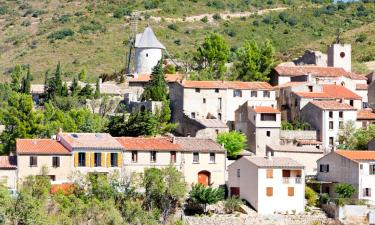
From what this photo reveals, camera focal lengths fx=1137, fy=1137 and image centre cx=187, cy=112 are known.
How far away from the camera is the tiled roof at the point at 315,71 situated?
8625cm

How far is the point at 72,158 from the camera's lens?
2650 inches

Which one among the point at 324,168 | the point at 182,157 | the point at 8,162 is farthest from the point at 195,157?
the point at 8,162

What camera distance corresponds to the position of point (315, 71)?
285 ft

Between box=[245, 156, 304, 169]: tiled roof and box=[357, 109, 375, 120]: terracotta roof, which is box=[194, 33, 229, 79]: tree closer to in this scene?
box=[357, 109, 375, 120]: terracotta roof

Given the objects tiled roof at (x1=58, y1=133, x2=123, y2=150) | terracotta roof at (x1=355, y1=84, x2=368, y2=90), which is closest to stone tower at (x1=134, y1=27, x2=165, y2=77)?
terracotta roof at (x1=355, y1=84, x2=368, y2=90)

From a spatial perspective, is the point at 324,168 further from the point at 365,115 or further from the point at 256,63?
the point at 256,63

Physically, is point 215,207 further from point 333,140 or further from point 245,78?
point 245,78

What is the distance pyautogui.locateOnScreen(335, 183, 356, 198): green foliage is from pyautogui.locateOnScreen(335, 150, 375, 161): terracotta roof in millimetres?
1770

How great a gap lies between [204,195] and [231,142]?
28.2 ft

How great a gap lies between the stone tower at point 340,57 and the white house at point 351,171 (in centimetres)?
2077

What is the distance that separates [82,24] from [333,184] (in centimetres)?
7490

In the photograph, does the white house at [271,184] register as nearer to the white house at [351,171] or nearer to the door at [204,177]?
the door at [204,177]

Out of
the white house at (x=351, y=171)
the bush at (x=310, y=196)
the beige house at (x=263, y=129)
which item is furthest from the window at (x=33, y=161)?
the white house at (x=351, y=171)

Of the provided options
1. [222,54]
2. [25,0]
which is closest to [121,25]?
[25,0]
